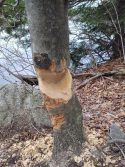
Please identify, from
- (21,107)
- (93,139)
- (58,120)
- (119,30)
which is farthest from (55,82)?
(119,30)

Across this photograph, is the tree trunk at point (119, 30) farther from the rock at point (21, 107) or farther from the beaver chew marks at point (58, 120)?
the beaver chew marks at point (58, 120)

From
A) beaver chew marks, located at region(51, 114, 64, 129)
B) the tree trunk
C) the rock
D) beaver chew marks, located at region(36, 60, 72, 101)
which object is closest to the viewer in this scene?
beaver chew marks, located at region(36, 60, 72, 101)

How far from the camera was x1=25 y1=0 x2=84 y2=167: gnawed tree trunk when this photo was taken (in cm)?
225

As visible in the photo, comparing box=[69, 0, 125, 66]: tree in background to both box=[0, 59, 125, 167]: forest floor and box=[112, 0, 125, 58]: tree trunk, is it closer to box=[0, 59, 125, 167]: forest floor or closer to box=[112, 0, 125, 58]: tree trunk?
box=[112, 0, 125, 58]: tree trunk

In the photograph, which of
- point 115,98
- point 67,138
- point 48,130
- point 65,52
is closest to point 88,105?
point 115,98

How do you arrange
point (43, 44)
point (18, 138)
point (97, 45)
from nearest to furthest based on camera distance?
point (43, 44)
point (18, 138)
point (97, 45)

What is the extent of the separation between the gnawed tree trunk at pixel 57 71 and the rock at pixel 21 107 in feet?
2.86

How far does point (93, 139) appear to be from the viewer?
3.00m

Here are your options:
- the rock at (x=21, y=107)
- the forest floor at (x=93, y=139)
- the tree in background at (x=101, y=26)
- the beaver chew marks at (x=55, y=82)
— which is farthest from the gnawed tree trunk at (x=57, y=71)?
the tree in background at (x=101, y=26)

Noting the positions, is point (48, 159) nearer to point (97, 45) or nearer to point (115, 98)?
point (115, 98)

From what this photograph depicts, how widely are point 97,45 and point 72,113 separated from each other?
12.4 ft

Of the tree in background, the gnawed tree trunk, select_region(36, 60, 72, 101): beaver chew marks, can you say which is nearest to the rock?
the gnawed tree trunk

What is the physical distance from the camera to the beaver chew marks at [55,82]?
238 centimetres

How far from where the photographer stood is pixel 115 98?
4.20m
